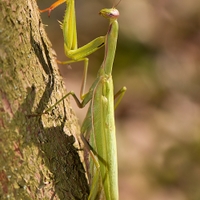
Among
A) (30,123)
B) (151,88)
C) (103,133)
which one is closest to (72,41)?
(103,133)

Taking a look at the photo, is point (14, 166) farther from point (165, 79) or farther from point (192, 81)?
point (192, 81)

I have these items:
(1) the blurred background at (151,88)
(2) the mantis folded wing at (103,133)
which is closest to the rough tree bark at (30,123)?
(2) the mantis folded wing at (103,133)

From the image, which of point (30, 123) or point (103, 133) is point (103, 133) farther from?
point (30, 123)

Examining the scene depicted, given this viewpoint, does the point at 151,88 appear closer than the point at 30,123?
No

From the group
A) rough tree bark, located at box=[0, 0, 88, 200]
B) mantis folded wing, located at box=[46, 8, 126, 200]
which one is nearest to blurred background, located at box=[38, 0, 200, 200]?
mantis folded wing, located at box=[46, 8, 126, 200]

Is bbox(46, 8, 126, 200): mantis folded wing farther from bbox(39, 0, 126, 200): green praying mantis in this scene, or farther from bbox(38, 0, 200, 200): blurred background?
bbox(38, 0, 200, 200): blurred background

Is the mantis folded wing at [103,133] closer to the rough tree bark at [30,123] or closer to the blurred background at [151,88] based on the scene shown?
the rough tree bark at [30,123]
